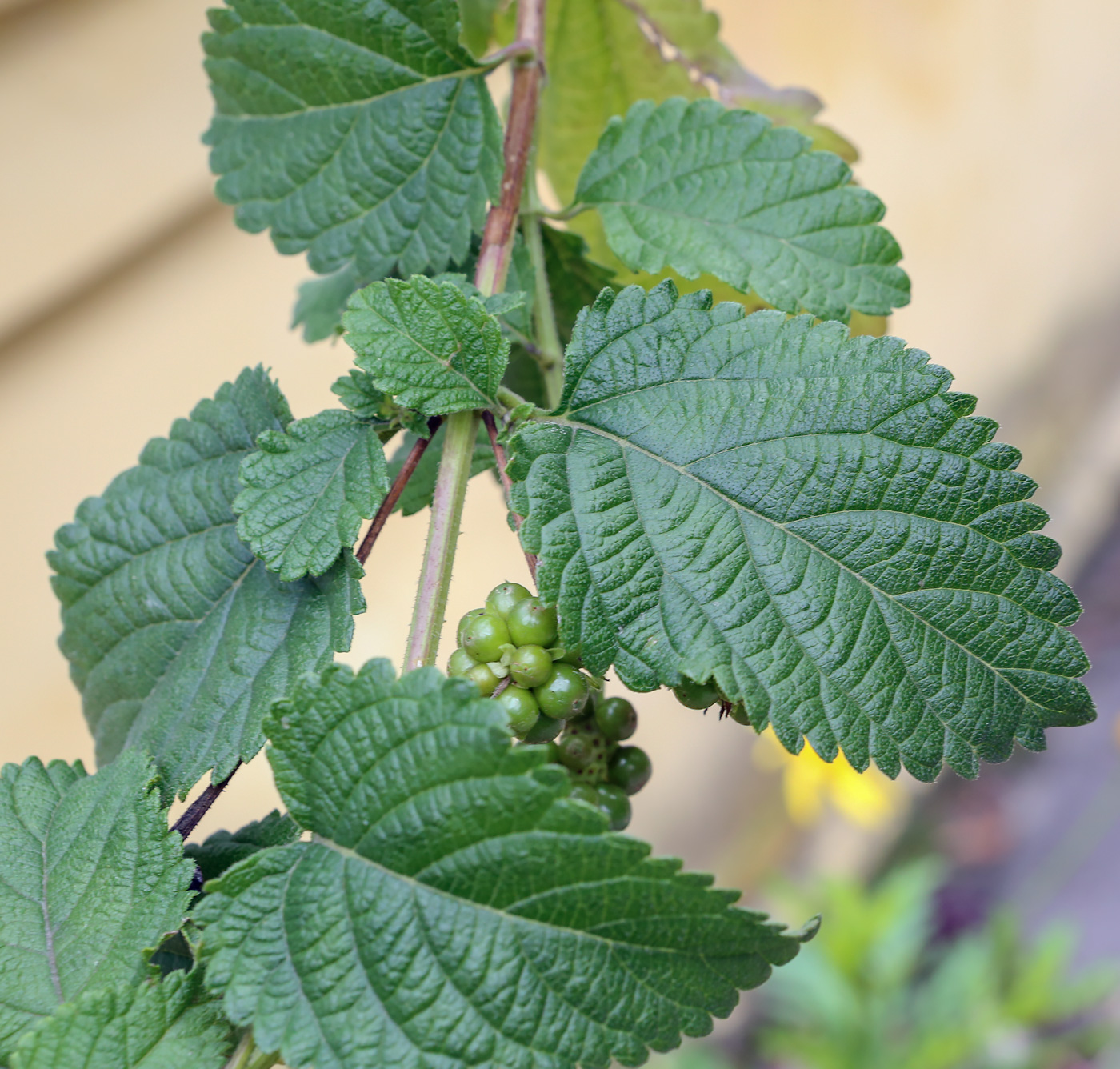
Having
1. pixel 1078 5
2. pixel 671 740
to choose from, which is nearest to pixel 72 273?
pixel 671 740

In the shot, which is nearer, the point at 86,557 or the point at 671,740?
the point at 86,557

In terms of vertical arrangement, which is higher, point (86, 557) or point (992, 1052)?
point (992, 1052)

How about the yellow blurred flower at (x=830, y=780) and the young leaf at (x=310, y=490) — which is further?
the yellow blurred flower at (x=830, y=780)

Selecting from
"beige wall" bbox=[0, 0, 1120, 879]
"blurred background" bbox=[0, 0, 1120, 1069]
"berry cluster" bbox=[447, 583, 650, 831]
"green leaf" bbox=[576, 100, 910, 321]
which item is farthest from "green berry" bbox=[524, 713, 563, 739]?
"beige wall" bbox=[0, 0, 1120, 879]

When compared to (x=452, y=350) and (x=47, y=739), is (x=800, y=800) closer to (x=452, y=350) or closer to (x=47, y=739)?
(x=47, y=739)

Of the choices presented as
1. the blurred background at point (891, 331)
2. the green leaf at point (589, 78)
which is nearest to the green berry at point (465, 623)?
the green leaf at point (589, 78)

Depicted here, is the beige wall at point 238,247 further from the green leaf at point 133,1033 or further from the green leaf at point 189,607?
the green leaf at point 133,1033
